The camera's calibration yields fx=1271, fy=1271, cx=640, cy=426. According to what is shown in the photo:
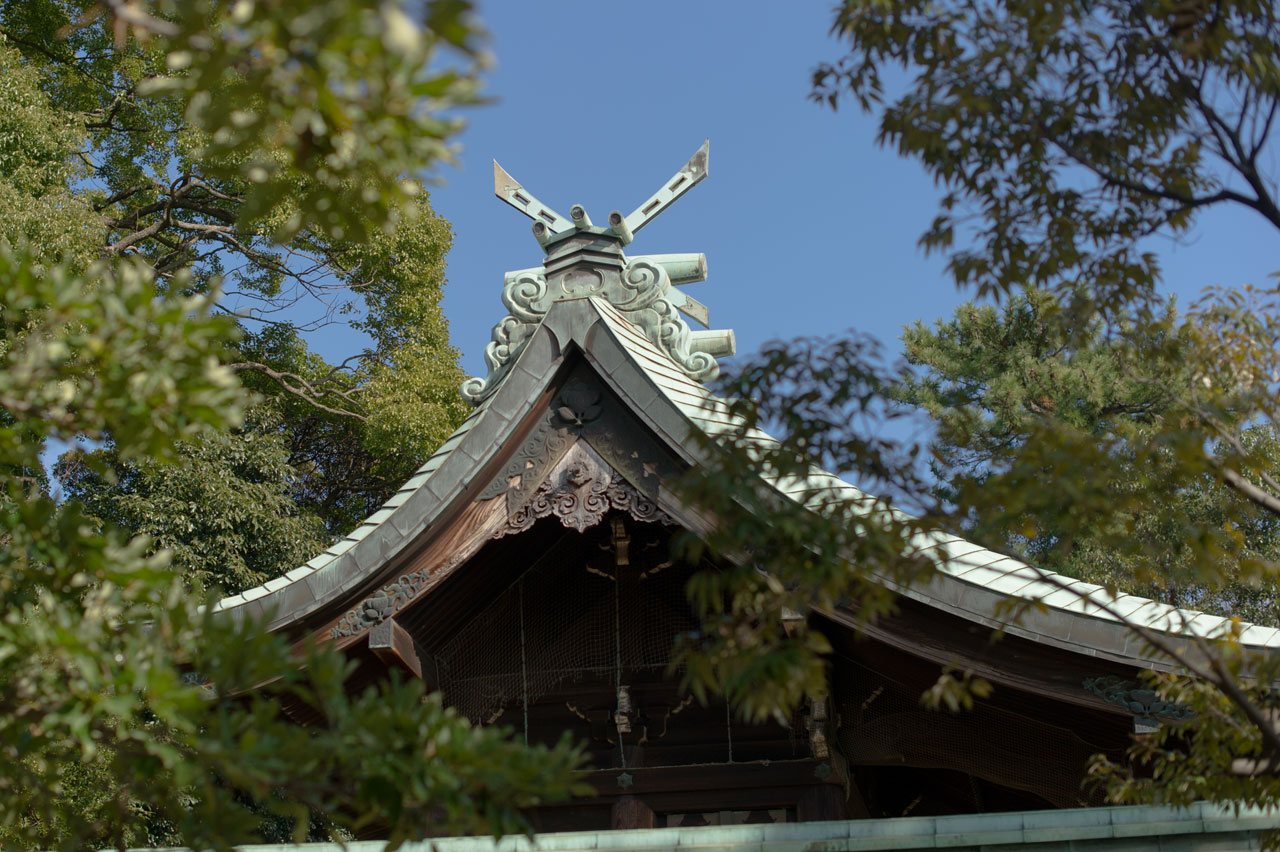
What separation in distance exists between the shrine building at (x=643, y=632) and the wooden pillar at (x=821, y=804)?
0.01m

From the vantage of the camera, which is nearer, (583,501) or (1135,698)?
(1135,698)

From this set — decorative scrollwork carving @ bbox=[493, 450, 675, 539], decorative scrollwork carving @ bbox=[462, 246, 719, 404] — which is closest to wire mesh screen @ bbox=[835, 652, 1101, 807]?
decorative scrollwork carving @ bbox=[493, 450, 675, 539]

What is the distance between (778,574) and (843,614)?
1.83m

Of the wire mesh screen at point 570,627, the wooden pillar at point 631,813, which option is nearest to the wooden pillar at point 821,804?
the wooden pillar at point 631,813

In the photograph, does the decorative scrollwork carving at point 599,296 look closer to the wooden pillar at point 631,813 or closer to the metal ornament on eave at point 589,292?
the metal ornament on eave at point 589,292

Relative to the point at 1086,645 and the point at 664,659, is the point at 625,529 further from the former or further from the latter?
the point at 1086,645

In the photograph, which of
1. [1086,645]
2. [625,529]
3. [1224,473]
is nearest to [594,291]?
[625,529]

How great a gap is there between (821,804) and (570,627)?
1.57m

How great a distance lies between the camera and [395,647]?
5.87 m

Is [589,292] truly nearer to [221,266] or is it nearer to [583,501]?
[583,501]

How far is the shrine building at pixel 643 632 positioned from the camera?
5.00 metres

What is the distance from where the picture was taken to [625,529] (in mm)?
6387

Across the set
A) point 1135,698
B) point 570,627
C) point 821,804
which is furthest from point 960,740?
point 570,627

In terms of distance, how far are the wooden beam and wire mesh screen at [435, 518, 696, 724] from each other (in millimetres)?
491
